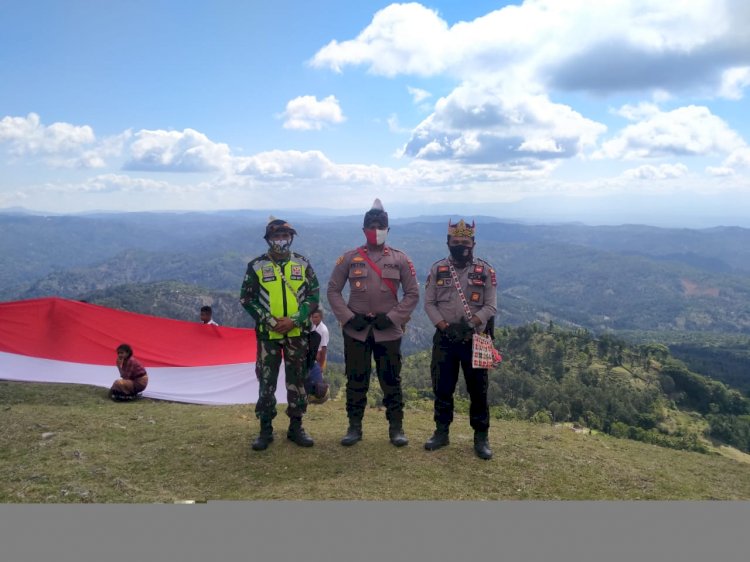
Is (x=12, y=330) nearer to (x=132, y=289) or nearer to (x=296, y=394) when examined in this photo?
(x=296, y=394)

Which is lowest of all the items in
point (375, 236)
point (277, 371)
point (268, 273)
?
point (277, 371)

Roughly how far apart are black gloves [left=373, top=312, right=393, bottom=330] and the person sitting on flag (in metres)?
6.14

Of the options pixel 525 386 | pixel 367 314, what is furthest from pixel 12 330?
pixel 525 386

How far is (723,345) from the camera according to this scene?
130 m

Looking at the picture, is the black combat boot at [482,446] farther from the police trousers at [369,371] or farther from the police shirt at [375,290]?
the police shirt at [375,290]

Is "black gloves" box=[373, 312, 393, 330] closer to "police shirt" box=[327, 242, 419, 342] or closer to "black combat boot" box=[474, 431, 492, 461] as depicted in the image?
"police shirt" box=[327, 242, 419, 342]

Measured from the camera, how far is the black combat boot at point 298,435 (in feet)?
20.8

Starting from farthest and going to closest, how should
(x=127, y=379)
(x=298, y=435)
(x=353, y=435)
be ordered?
(x=127, y=379)
(x=353, y=435)
(x=298, y=435)

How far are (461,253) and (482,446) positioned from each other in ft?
8.50

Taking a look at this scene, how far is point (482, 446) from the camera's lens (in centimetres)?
628

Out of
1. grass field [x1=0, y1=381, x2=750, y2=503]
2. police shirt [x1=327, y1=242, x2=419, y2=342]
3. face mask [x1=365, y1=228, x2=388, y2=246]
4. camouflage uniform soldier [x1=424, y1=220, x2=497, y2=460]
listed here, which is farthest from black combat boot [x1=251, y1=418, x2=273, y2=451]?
face mask [x1=365, y1=228, x2=388, y2=246]

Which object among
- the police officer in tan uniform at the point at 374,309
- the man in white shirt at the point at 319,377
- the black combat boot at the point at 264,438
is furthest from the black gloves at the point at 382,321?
the man in white shirt at the point at 319,377

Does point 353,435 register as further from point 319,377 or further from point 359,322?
point 319,377

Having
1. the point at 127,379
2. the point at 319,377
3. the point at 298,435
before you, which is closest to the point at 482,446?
the point at 298,435
